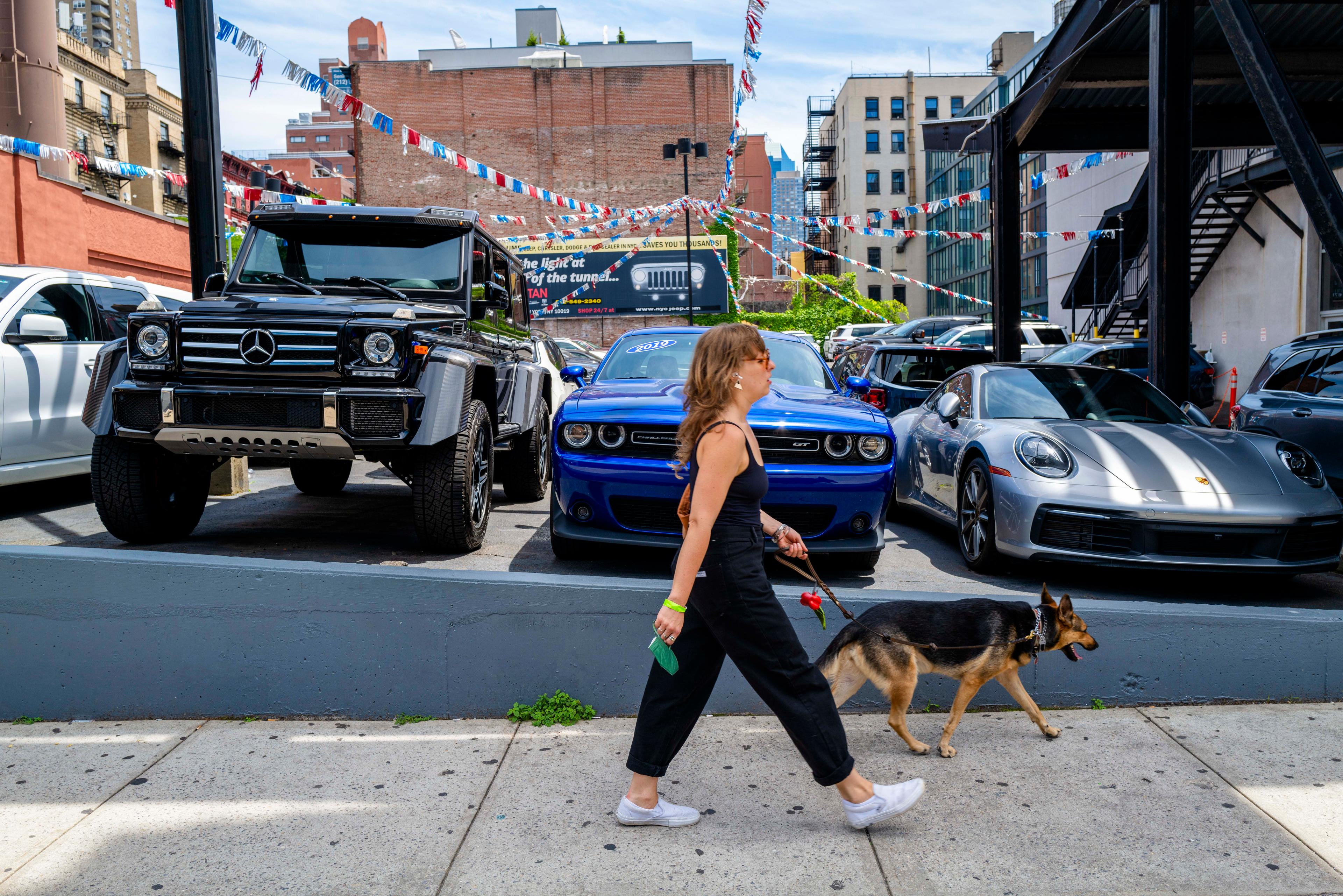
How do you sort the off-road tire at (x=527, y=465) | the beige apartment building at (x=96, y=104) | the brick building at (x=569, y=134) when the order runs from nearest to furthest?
the off-road tire at (x=527, y=465), the brick building at (x=569, y=134), the beige apartment building at (x=96, y=104)

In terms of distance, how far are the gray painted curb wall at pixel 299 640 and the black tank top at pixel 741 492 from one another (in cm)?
122

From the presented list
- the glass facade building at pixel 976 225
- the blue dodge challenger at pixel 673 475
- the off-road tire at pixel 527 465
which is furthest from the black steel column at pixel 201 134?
the glass facade building at pixel 976 225

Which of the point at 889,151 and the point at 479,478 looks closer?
the point at 479,478

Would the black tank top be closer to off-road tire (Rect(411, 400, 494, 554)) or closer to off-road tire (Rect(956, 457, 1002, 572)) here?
off-road tire (Rect(411, 400, 494, 554))

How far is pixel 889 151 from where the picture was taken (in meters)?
79.4

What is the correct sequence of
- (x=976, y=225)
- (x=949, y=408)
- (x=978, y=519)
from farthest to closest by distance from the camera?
(x=976, y=225) < (x=949, y=408) < (x=978, y=519)

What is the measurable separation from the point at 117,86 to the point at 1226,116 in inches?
2392

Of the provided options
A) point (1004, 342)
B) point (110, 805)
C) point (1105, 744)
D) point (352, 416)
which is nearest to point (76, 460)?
point (352, 416)

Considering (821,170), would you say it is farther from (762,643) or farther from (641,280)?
(762,643)

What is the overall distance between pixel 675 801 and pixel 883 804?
75cm

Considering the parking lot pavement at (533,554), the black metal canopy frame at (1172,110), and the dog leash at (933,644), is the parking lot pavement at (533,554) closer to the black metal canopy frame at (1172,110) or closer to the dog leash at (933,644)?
the dog leash at (933,644)

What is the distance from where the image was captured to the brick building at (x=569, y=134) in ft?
161

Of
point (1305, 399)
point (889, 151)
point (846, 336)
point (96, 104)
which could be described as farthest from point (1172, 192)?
point (889, 151)

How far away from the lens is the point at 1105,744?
4051 millimetres
